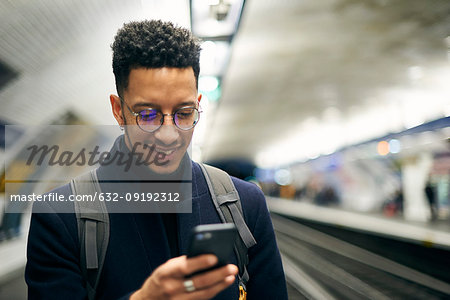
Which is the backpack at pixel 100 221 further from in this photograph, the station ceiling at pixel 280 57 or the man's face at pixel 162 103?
the station ceiling at pixel 280 57

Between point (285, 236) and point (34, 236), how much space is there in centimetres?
1545

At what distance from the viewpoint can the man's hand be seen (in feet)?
3.24

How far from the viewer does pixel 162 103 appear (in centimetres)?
139

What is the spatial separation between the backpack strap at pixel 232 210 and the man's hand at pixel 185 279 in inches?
18.4

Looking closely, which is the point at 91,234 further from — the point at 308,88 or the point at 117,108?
the point at 308,88

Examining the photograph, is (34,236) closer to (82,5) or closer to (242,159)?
(82,5)

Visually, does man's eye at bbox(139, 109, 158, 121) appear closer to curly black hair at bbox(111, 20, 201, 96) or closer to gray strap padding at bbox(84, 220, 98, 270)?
curly black hair at bbox(111, 20, 201, 96)

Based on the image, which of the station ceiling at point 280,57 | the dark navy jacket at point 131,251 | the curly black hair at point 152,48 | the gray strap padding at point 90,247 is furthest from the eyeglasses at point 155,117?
the station ceiling at point 280,57

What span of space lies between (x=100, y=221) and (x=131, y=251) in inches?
6.7

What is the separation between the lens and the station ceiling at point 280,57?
5.07 metres

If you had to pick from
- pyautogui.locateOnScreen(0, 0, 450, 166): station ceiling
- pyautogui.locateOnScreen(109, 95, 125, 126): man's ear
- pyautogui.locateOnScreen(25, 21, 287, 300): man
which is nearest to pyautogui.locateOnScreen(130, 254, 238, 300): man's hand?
pyautogui.locateOnScreen(25, 21, 287, 300): man

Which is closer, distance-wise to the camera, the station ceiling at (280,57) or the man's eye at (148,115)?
the man's eye at (148,115)

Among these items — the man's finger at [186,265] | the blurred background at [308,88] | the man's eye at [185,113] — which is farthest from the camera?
the blurred background at [308,88]

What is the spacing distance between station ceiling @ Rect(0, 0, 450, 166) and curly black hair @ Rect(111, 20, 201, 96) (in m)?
3.56
